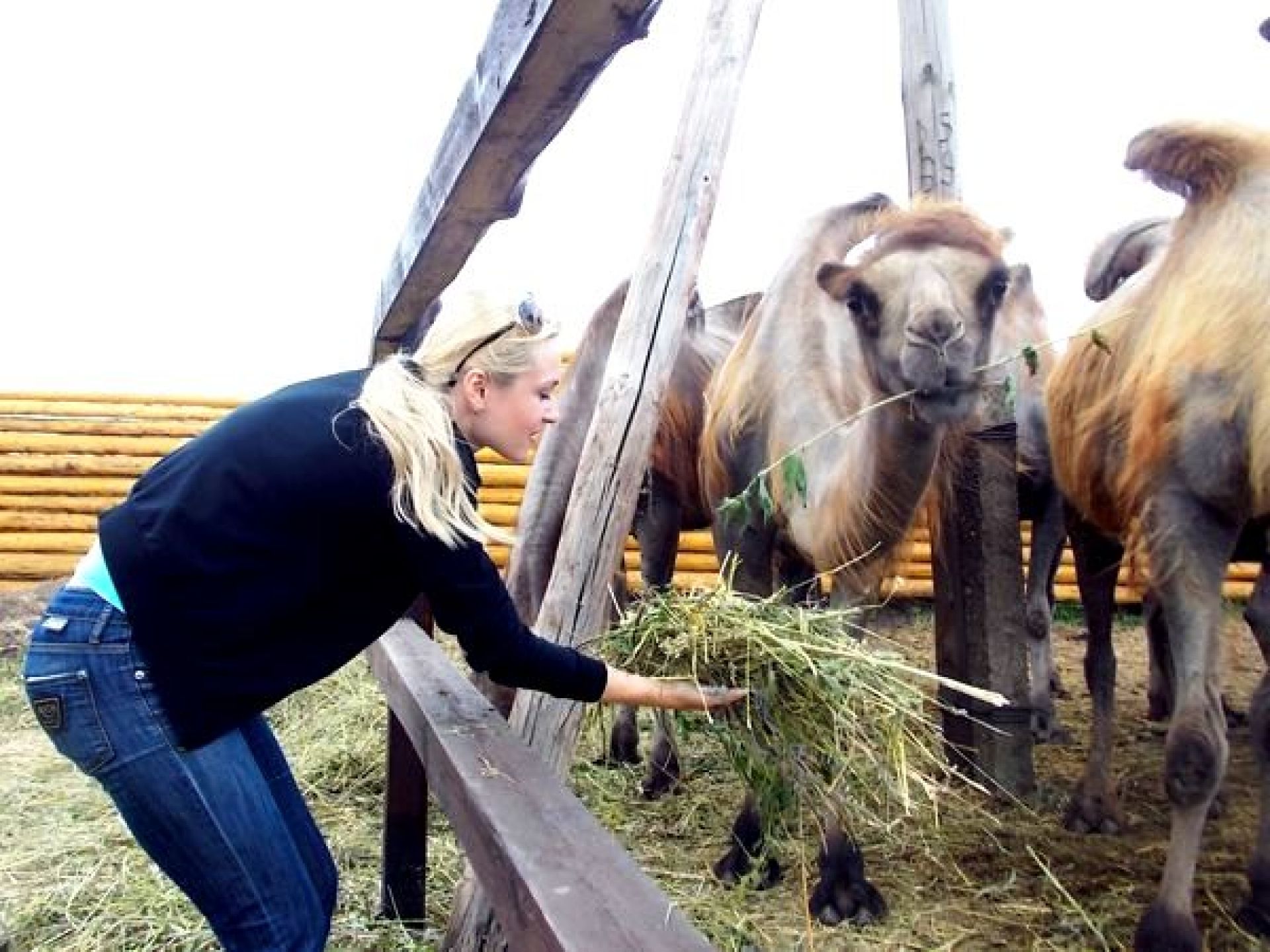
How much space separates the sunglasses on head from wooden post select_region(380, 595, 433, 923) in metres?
1.82

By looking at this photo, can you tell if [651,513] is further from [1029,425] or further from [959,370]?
[959,370]

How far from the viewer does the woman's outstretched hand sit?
226cm

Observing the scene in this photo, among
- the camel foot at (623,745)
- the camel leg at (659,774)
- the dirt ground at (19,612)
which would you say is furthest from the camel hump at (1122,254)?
the dirt ground at (19,612)

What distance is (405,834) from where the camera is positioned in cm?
398

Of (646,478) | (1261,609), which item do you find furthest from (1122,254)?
(646,478)

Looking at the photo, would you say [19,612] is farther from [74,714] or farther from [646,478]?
[74,714]

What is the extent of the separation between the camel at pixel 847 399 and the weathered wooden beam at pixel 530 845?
42.7 inches

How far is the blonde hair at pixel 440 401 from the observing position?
2.11 meters

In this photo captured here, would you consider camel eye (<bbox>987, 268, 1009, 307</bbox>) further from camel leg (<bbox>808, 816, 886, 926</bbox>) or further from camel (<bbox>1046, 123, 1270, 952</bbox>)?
camel leg (<bbox>808, 816, 886, 926</bbox>)

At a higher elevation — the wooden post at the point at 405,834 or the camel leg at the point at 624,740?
the wooden post at the point at 405,834

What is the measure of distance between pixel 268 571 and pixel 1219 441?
2.67 meters

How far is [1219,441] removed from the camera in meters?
3.44

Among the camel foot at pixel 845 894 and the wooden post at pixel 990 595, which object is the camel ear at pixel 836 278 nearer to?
the wooden post at pixel 990 595

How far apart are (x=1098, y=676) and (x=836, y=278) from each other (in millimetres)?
2166
